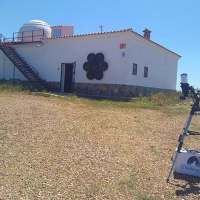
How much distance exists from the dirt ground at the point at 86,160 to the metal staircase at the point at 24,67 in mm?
11880

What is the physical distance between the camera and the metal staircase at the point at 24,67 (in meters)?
19.8

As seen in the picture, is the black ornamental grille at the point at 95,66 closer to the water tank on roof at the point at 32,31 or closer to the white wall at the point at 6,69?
the water tank on roof at the point at 32,31

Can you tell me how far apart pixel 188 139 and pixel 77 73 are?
1277 centimetres

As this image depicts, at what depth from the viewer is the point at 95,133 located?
681 cm

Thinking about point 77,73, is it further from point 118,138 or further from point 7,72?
point 118,138

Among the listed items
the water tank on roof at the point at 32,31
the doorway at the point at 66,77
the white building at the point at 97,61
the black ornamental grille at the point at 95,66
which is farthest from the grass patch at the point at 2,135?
the water tank on roof at the point at 32,31

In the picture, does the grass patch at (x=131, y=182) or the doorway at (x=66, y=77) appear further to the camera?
the doorway at (x=66, y=77)

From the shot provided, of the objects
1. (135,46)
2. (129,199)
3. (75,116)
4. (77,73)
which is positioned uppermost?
(135,46)

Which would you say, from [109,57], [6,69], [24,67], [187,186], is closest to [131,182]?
[187,186]

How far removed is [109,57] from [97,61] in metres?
0.88

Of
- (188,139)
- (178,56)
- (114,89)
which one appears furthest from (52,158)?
(178,56)

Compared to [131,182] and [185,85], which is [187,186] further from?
[185,85]

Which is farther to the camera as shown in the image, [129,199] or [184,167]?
[184,167]

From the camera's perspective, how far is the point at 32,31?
22.9 metres
